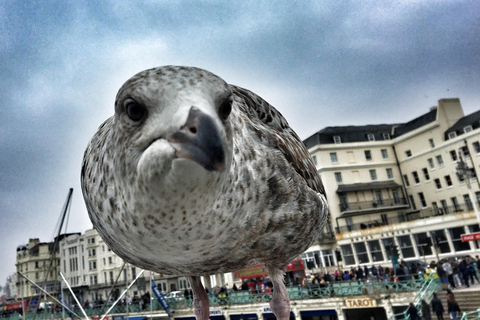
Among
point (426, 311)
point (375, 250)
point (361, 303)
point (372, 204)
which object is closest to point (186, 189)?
point (426, 311)

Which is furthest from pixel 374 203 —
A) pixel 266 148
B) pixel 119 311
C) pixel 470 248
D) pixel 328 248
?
pixel 266 148

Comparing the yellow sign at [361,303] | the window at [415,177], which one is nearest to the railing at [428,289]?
the yellow sign at [361,303]

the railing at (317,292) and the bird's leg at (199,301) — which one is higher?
the bird's leg at (199,301)

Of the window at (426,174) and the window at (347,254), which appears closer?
the window at (347,254)

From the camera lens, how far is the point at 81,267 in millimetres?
48312

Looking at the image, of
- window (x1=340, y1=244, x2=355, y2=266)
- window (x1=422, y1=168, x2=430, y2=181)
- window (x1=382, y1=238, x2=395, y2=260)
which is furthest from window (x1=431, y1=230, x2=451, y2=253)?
window (x1=422, y1=168, x2=430, y2=181)

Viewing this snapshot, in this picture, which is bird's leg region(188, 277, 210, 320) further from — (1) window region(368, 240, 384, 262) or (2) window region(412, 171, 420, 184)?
(2) window region(412, 171, 420, 184)

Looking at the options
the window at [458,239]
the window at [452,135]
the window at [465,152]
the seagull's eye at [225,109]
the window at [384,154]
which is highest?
the window at [384,154]

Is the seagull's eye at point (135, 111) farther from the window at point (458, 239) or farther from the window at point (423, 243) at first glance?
the window at point (423, 243)

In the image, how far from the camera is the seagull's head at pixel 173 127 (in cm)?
85

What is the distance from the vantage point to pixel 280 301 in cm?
163

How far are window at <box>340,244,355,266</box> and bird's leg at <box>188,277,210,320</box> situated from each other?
95.6 feet

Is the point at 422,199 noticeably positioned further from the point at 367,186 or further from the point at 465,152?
the point at 465,152

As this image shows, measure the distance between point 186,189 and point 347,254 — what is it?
30.6 metres
